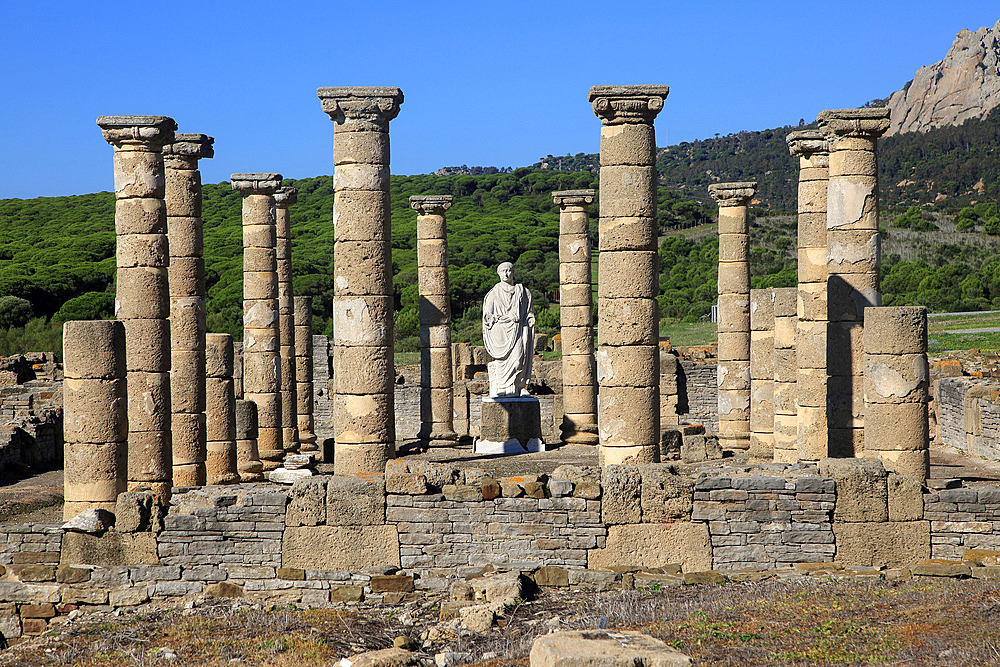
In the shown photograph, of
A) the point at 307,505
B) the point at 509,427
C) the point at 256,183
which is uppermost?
the point at 256,183

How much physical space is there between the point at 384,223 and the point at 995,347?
22.2 m

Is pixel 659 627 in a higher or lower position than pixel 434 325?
lower

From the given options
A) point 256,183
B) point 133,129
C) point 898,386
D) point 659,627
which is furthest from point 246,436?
point 659,627

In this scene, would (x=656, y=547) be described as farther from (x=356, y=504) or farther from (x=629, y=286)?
(x=629, y=286)

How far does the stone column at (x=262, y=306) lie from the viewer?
18.9 metres

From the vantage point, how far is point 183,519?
10.4 metres

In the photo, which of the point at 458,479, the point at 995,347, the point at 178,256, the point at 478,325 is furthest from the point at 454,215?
the point at 458,479

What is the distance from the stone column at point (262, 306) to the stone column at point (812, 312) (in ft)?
31.5

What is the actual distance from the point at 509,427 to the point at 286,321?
18.4 feet

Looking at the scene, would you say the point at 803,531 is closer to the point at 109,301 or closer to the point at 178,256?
the point at 178,256

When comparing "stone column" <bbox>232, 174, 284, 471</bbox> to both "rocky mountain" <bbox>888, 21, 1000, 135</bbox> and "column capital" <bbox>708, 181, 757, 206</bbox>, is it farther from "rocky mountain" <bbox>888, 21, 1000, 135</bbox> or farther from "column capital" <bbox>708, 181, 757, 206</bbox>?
"rocky mountain" <bbox>888, 21, 1000, 135</bbox>

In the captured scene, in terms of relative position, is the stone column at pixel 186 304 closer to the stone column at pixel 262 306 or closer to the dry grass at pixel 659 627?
the stone column at pixel 262 306

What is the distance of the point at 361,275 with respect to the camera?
44.2ft

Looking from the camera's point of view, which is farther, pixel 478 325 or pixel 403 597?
pixel 478 325
